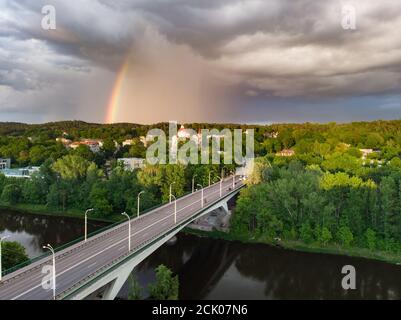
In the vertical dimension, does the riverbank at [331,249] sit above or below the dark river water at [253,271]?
above

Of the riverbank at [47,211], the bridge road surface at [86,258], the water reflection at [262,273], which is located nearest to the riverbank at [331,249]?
the water reflection at [262,273]

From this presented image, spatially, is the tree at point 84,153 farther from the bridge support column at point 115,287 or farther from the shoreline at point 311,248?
the bridge support column at point 115,287

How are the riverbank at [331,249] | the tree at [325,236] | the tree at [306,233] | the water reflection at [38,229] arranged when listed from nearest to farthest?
the riverbank at [331,249] → the tree at [325,236] → the tree at [306,233] → the water reflection at [38,229]

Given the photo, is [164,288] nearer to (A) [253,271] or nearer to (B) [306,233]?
(A) [253,271]

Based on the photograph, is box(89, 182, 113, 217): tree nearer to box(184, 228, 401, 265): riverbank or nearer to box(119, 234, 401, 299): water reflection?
box(119, 234, 401, 299): water reflection

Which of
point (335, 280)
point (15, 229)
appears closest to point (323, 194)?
point (335, 280)

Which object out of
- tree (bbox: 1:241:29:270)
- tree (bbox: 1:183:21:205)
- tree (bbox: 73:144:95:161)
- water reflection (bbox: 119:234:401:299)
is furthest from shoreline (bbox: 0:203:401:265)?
tree (bbox: 73:144:95:161)

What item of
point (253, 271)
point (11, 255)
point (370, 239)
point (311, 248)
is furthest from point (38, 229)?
point (370, 239)

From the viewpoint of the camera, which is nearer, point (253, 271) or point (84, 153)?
point (253, 271)
